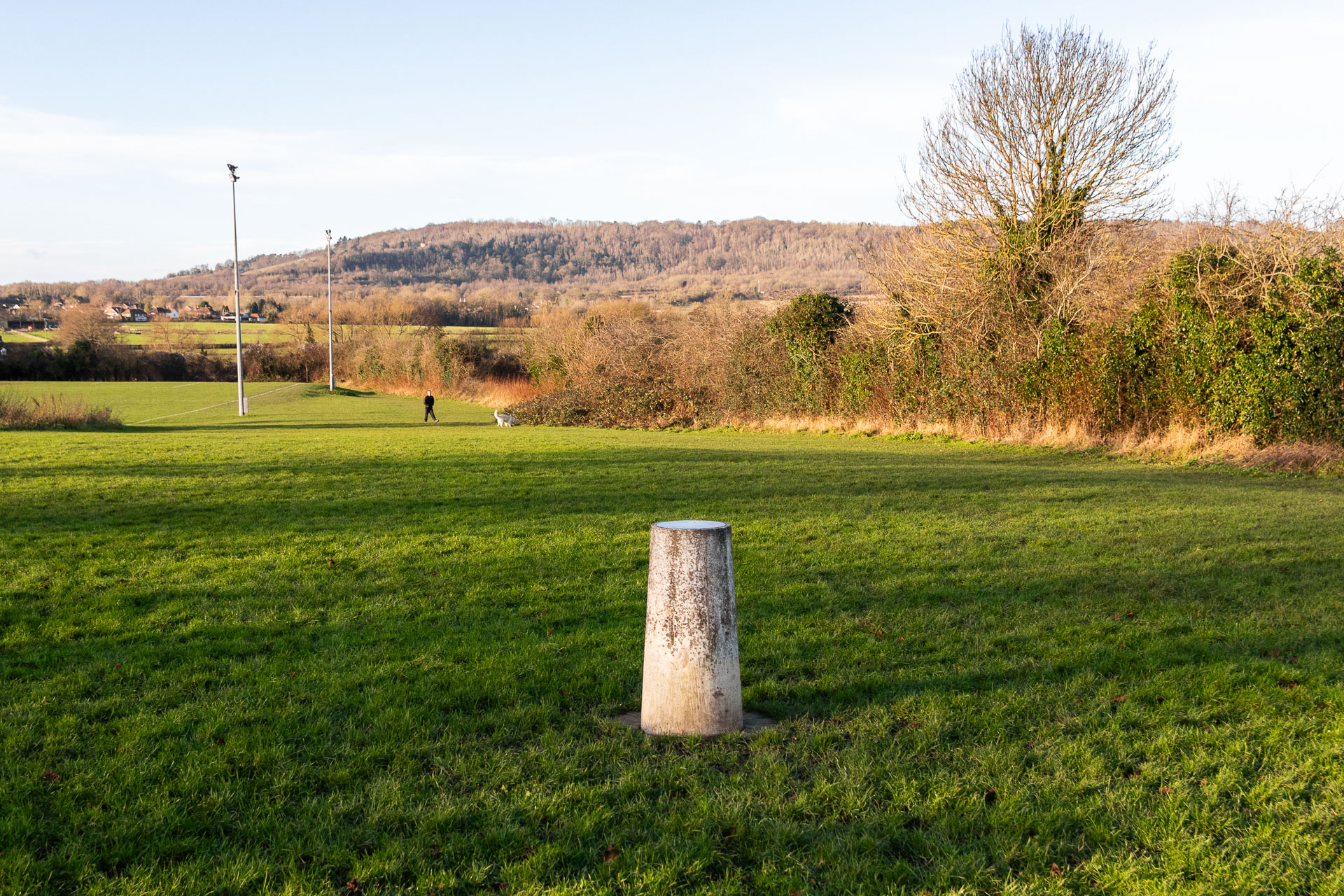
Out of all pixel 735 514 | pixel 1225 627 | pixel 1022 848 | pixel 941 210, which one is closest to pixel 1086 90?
pixel 941 210

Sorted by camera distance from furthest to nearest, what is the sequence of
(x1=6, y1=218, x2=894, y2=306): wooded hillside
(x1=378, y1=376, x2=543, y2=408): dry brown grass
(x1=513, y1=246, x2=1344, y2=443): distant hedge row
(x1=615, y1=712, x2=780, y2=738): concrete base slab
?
(x1=6, y1=218, x2=894, y2=306): wooded hillside < (x1=378, y1=376, x2=543, y2=408): dry brown grass < (x1=513, y1=246, x2=1344, y2=443): distant hedge row < (x1=615, y1=712, x2=780, y2=738): concrete base slab

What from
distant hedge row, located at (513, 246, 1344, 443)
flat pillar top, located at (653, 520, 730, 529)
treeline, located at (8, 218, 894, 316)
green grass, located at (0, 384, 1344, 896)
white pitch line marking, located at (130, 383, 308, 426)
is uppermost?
treeline, located at (8, 218, 894, 316)

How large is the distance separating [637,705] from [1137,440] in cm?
1754

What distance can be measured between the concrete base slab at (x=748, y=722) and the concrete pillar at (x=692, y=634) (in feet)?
0.25

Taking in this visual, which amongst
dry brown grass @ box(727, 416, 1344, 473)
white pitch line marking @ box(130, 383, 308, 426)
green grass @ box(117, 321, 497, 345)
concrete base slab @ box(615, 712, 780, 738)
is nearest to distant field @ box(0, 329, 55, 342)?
green grass @ box(117, 321, 497, 345)

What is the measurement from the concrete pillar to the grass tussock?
27159mm

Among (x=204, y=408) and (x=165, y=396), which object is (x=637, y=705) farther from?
(x=165, y=396)

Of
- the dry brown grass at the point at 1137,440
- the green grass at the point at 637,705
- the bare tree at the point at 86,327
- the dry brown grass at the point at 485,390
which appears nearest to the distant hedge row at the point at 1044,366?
the dry brown grass at the point at 1137,440

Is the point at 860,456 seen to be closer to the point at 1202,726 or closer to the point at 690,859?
the point at 1202,726

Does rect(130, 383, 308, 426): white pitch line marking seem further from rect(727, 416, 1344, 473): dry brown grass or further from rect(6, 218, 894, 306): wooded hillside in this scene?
rect(6, 218, 894, 306): wooded hillside

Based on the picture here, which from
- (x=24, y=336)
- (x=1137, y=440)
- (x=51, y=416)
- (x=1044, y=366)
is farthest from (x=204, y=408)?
(x=1137, y=440)

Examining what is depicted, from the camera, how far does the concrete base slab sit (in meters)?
4.47

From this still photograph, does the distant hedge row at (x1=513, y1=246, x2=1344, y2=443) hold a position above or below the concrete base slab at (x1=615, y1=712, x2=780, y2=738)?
above

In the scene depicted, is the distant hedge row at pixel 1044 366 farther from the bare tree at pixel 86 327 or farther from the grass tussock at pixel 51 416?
the bare tree at pixel 86 327
